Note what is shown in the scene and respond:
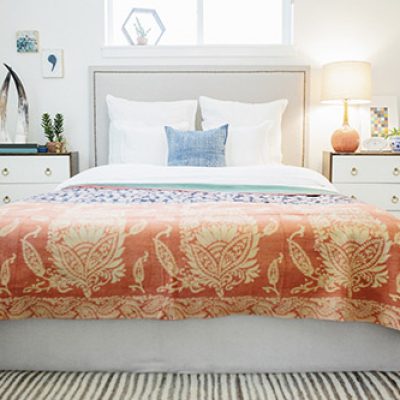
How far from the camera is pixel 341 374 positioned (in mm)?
1617

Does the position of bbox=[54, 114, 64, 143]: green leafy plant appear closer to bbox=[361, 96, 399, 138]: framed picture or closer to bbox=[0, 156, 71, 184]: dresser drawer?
bbox=[0, 156, 71, 184]: dresser drawer

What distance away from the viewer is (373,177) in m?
3.33

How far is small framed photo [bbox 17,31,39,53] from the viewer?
3.71 meters

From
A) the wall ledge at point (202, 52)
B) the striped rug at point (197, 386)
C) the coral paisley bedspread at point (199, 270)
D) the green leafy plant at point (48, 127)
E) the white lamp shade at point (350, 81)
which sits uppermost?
the wall ledge at point (202, 52)

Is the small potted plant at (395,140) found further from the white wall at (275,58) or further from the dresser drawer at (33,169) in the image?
the dresser drawer at (33,169)

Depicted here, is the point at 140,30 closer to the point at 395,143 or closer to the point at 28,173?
the point at 28,173

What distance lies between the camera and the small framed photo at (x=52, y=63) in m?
3.72

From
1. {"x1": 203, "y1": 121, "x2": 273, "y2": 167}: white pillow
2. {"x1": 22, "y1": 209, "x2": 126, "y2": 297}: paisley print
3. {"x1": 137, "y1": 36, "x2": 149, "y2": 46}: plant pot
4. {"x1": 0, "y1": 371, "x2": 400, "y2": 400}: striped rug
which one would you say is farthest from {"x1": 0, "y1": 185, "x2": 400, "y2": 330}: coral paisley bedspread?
{"x1": 137, "y1": 36, "x2": 149, "y2": 46}: plant pot

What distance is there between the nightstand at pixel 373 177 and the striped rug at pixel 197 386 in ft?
6.16

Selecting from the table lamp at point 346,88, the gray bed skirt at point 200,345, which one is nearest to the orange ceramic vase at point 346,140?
the table lamp at point 346,88

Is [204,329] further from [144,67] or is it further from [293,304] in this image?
[144,67]

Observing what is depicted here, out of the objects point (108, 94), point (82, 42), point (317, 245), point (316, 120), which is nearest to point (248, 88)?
point (316, 120)

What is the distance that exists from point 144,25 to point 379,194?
85.3 inches

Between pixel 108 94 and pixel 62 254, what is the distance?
7.82 ft
